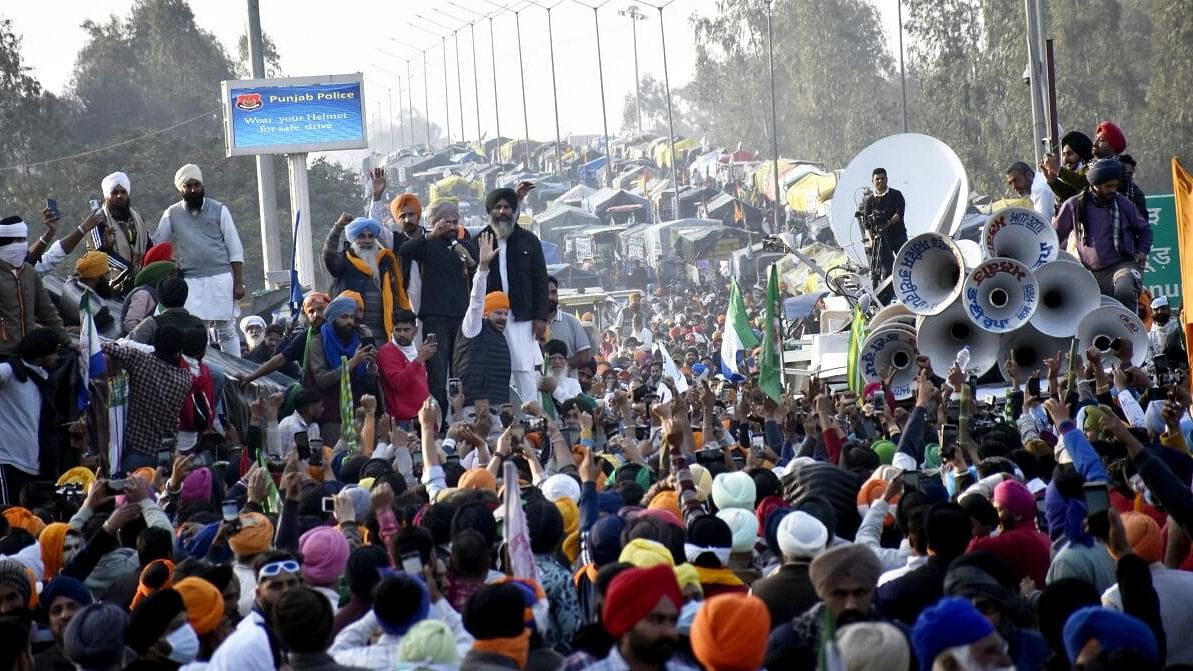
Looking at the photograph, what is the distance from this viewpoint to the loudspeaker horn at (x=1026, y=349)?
1579cm

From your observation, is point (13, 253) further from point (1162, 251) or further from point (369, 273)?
point (1162, 251)

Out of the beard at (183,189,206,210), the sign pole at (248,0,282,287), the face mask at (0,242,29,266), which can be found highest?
the sign pole at (248,0,282,287)

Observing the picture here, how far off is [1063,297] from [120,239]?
7550 mm

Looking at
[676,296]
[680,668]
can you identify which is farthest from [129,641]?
[676,296]

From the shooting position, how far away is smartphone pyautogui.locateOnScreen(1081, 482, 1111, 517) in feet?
21.2

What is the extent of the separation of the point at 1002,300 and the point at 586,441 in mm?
6139

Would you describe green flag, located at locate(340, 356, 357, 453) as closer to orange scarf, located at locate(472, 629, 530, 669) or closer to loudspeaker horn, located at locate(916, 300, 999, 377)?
orange scarf, located at locate(472, 629, 530, 669)

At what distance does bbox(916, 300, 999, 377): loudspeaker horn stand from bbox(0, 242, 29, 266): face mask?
7.77 meters

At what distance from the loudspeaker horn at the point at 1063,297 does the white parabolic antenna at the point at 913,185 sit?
2.95m

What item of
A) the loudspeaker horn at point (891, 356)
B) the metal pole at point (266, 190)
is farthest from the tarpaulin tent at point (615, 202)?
the loudspeaker horn at point (891, 356)

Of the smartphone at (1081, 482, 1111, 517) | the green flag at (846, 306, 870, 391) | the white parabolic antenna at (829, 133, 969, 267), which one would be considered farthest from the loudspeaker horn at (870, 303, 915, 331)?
the smartphone at (1081, 482, 1111, 517)

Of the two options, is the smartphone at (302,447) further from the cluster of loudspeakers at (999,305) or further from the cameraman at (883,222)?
the cameraman at (883,222)

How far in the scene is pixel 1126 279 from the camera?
15.5m

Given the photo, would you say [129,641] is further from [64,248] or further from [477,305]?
[64,248]
